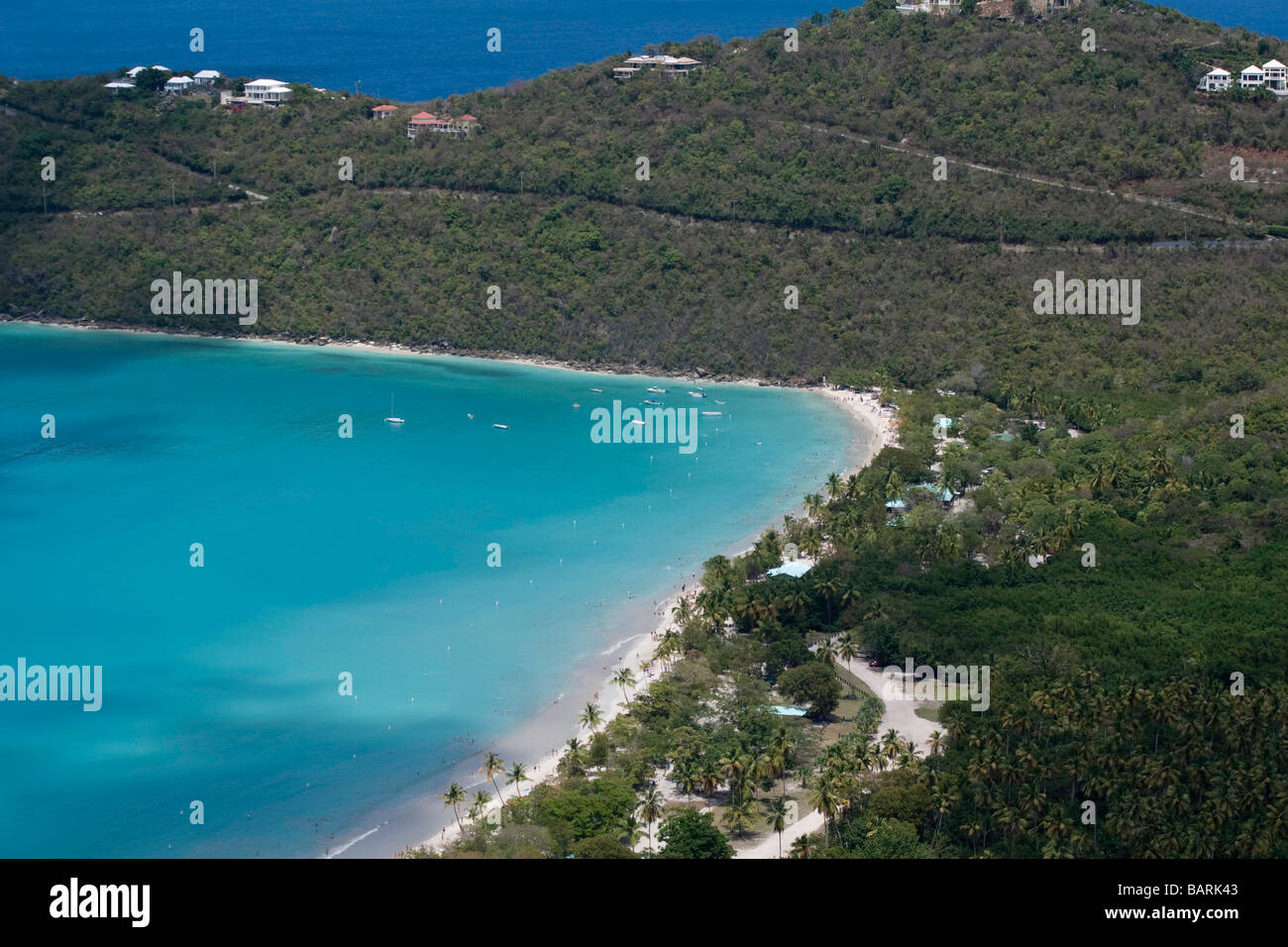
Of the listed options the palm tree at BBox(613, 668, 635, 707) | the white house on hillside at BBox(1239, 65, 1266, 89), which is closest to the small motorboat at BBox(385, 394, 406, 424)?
the palm tree at BBox(613, 668, 635, 707)

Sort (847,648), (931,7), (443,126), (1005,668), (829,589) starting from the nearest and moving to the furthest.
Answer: (1005,668) < (847,648) < (829,589) < (443,126) < (931,7)

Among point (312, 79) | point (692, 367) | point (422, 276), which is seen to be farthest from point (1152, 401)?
point (312, 79)

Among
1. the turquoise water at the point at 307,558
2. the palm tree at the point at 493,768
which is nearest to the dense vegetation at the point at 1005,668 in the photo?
the palm tree at the point at 493,768

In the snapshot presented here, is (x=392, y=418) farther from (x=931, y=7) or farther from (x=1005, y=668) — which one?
(x=931, y=7)

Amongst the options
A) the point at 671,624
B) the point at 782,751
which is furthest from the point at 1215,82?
the point at 782,751

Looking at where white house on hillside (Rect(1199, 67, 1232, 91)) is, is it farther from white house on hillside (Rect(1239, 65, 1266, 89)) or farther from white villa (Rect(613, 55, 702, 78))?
white villa (Rect(613, 55, 702, 78))

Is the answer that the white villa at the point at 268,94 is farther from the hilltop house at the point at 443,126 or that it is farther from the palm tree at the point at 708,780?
the palm tree at the point at 708,780
